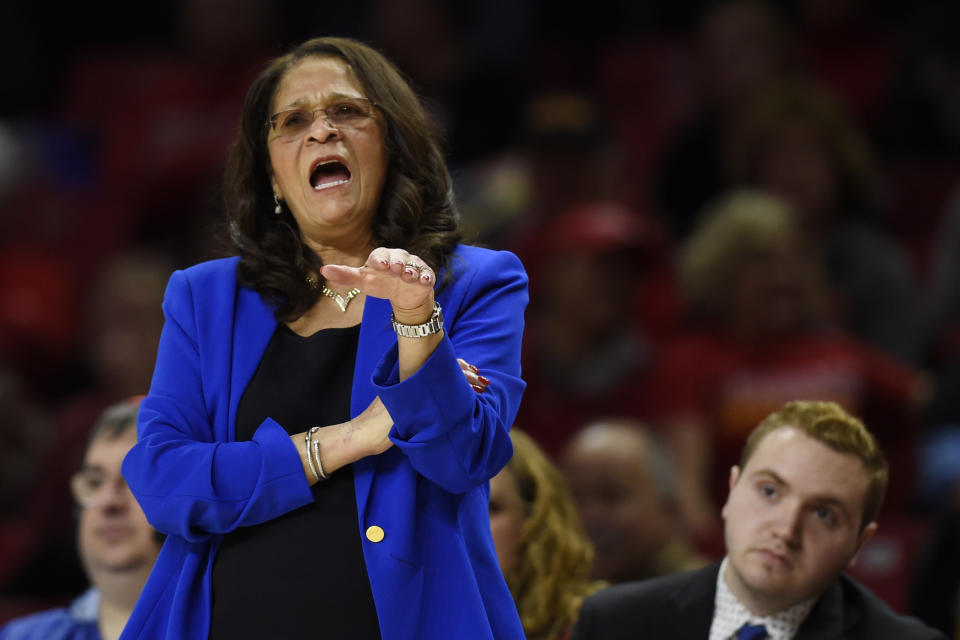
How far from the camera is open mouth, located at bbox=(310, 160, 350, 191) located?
2359 mm

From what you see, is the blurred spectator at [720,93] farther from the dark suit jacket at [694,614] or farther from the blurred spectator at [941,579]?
the dark suit jacket at [694,614]

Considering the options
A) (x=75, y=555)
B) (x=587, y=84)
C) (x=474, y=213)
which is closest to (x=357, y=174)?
(x=75, y=555)

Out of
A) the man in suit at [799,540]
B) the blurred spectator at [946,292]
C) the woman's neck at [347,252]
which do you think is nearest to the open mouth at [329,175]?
the woman's neck at [347,252]

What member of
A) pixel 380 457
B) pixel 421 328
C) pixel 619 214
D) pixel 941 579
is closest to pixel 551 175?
pixel 619 214

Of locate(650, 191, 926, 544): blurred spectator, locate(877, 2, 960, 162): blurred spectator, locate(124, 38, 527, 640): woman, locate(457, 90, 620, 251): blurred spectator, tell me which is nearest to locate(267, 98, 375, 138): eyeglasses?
locate(124, 38, 527, 640): woman

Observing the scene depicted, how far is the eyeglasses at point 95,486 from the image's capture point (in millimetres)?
3270

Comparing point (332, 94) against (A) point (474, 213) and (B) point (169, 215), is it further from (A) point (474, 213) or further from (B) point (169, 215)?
(B) point (169, 215)

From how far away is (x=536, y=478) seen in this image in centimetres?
334

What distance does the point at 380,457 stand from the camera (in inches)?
89.0

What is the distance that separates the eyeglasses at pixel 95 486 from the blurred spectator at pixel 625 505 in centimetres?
138

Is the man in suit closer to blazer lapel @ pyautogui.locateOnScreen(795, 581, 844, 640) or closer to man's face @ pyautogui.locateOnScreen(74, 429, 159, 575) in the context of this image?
blazer lapel @ pyautogui.locateOnScreen(795, 581, 844, 640)

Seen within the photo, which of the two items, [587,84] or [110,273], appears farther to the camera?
[587,84]

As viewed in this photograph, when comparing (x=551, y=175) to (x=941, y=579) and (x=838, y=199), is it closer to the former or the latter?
(x=838, y=199)

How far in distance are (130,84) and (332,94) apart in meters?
4.83
